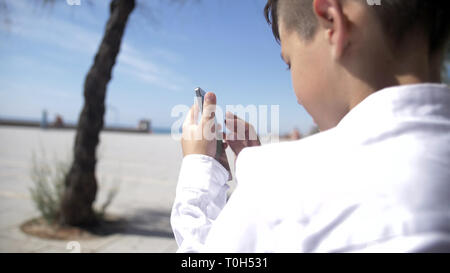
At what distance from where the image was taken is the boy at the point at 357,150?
0.46 m

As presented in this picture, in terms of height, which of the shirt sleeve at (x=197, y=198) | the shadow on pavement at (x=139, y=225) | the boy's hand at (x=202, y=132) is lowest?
the shadow on pavement at (x=139, y=225)

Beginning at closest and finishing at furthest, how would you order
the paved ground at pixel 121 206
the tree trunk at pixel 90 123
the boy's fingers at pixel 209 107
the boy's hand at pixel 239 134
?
the boy's fingers at pixel 209 107 → the boy's hand at pixel 239 134 → the paved ground at pixel 121 206 → the tree trunk at pixel 90 123

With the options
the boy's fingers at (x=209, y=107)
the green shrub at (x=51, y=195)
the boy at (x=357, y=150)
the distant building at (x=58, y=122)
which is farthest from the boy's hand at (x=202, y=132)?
the distant building at (x=58, y=122)

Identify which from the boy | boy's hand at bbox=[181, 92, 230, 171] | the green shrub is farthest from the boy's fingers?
the green shrub

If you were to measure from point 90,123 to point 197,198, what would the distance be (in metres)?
2.88

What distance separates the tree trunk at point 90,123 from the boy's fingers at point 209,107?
2.73 m

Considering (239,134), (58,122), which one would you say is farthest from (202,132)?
(58,122)

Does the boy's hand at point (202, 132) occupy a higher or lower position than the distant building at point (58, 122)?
lower

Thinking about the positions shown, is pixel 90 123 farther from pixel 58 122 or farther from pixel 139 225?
pixel 58 122

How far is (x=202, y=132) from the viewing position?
0.83 m

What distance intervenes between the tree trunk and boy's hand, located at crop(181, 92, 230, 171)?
2663mm

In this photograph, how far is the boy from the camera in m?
0.46

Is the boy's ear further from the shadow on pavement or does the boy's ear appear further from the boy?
the shadow on pavement

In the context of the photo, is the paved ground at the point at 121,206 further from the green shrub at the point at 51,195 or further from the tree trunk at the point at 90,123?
the tree trunk at the point at 90,123
